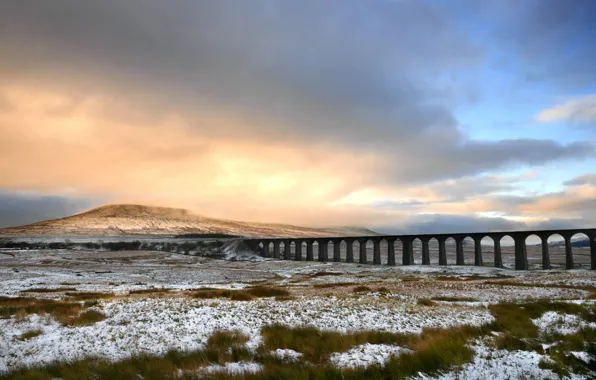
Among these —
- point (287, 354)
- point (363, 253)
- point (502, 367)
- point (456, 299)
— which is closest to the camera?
point (502, 367)

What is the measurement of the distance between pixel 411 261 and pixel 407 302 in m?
77.2

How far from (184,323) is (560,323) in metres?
14.2

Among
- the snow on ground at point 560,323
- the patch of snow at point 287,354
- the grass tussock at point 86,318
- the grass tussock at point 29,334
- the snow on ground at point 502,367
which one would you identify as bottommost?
the grass tussock at point 29,334

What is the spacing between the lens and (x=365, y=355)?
11.7 meters

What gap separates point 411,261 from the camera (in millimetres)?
96250

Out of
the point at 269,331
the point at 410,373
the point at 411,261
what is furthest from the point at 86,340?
the point at 411,261

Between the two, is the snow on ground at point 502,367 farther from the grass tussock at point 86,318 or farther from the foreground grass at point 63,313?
the foreground grass at point 63,313

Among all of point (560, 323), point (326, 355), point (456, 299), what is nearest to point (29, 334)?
point (326, 355)

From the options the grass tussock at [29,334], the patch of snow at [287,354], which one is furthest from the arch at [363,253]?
the patch of snow at [287,354]

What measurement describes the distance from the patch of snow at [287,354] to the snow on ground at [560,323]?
8.73 meters

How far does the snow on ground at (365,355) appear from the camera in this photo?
10905mm

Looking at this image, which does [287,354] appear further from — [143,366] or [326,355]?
[143,366]

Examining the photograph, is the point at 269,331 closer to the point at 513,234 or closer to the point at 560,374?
the point at 560,374

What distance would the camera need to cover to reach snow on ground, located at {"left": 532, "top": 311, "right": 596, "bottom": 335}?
1427 cm
